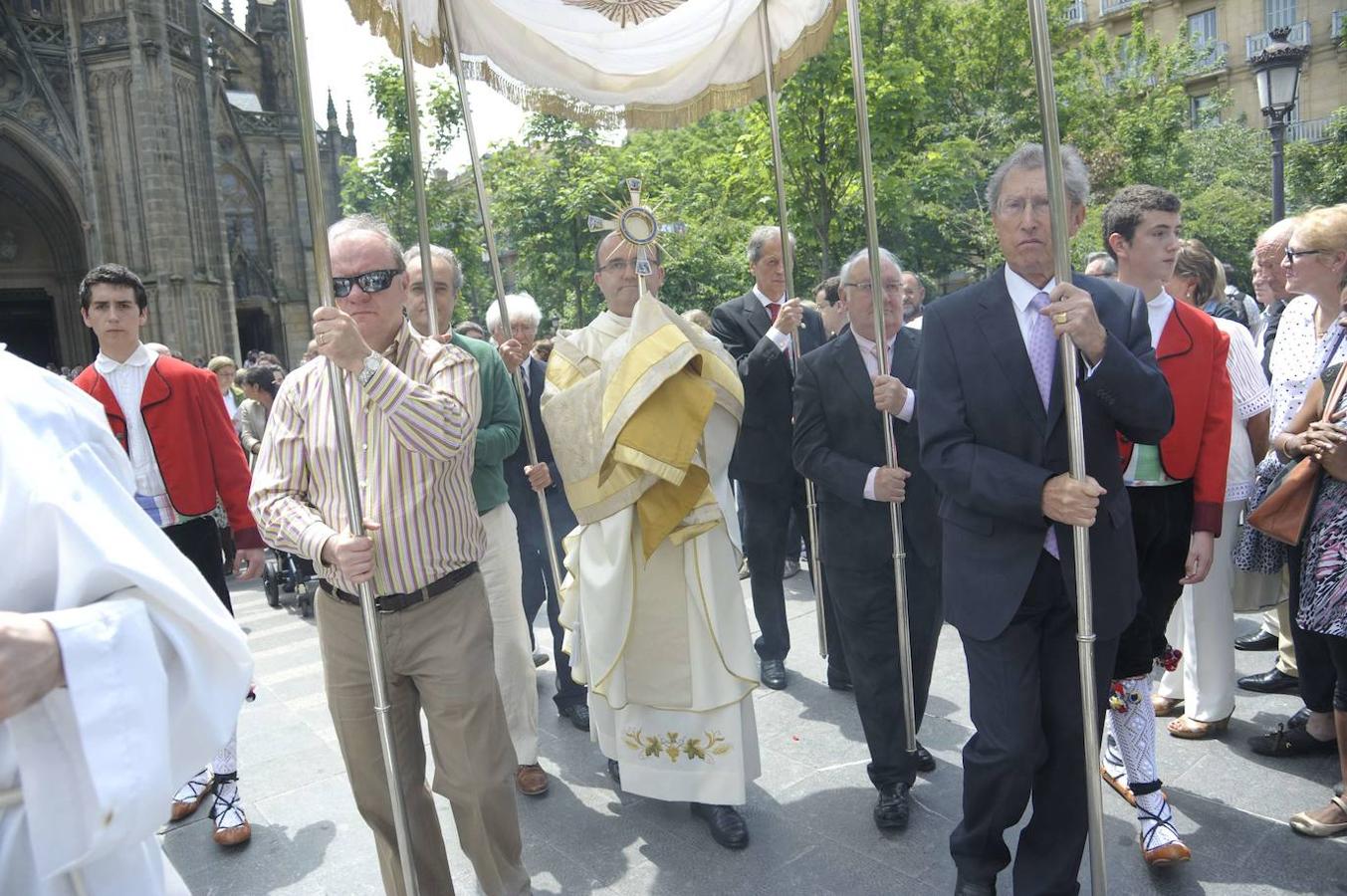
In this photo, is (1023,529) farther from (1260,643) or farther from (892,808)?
(1260,643)

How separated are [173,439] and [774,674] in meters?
3.27

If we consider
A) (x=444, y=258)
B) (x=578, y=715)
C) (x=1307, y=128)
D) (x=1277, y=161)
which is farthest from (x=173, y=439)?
(x=1307, y=128)

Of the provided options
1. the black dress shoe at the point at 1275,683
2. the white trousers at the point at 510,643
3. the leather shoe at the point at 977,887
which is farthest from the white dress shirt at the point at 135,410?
the black dress shoe at the point at 1275,683

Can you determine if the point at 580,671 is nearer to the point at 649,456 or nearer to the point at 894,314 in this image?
the point at 649,456

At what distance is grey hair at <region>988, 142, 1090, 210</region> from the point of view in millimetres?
2955

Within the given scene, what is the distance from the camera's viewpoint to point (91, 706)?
1283 millimetres

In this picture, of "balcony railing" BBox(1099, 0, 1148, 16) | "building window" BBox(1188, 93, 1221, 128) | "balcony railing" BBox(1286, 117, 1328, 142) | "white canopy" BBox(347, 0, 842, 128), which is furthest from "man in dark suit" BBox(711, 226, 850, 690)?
"balcony railing" BBox(1099, 0, 1148, 16)

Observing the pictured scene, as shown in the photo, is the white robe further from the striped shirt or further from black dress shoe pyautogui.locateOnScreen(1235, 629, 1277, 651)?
black dress shoe pyautogui.locateOnScreen(1235, 629, 1277, 651)

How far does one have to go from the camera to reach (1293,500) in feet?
12.3

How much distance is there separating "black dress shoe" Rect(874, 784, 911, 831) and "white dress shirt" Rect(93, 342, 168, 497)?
3230 mm

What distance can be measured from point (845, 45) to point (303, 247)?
76.5 feet

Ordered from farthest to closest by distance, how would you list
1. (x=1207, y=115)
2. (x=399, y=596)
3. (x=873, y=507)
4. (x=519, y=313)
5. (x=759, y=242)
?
(x=1207, y=115) → (x=759, y=242) → (x=519, y=313) → (x=873, y=507) → (x=399, y=596)

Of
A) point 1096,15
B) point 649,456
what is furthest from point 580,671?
point 1096,15

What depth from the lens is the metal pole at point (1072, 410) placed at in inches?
106
